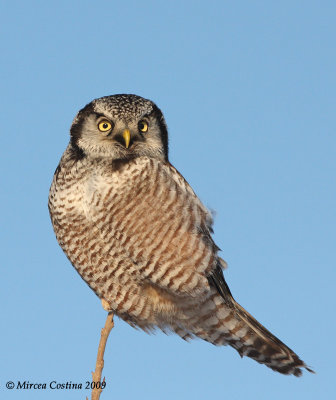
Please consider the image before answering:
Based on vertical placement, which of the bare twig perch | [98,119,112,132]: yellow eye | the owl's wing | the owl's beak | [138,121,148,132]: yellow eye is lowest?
the bare twig perch

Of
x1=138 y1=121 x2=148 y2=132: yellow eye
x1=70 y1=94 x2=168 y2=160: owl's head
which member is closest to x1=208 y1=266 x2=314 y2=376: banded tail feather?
x1=70 y1=94 x2=168 y2=160: owl's head

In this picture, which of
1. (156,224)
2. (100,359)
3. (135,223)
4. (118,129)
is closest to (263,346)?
(156,224)

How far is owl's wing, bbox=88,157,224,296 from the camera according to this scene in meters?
7.32

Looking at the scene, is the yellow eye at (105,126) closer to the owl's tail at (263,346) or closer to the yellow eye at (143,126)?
the yellow eye at (143,126)

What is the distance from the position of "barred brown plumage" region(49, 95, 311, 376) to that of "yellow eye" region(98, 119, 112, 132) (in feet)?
0.04

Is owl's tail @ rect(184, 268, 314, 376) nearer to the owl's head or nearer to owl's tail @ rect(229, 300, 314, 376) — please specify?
owl's tail @ rect(229, 300, 314, 376)

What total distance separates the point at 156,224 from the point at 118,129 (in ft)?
3.64

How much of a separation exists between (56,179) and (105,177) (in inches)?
27.0

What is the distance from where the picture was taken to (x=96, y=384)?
5.87 meters

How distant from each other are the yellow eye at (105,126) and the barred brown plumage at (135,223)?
0.01 metres

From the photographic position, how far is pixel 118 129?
765 cm

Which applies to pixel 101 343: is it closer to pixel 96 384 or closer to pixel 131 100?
pixel 96 384

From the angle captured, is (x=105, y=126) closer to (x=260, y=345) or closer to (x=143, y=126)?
(x=143, y=126)

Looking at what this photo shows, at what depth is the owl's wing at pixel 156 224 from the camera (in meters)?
7.32
